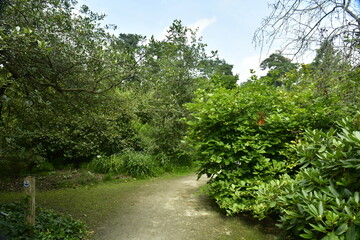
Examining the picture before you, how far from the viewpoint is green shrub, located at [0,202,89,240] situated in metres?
2.47

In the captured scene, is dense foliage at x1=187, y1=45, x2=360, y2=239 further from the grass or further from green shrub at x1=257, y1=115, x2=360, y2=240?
the grass

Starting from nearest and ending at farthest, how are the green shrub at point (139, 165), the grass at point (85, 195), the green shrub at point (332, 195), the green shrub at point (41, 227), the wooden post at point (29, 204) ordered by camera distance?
the green shrub at point (332, 195)
the green shrub at point (41, 227)
the wooden post at point (29, 204)
the grass at point (85, 195)
the green shrub at point (139, 165)

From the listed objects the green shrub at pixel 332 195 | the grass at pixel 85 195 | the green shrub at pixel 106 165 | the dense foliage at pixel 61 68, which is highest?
the dense foliage at pixel 61 68

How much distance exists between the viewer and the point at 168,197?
488 centimetres

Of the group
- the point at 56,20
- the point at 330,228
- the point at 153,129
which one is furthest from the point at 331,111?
the point at 153,129

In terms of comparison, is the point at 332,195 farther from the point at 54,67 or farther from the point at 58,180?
the point at 58,180

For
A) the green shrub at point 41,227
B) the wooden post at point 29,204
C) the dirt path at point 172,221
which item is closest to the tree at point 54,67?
the wooden post at point 29,204

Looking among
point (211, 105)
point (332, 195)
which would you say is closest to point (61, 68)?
point (211, 105)

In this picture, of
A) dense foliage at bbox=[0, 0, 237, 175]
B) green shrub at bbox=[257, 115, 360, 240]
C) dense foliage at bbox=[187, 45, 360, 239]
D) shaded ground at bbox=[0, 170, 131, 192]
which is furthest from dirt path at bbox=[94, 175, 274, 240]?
dense foliage at bbox=[0, 0, 237, 175]

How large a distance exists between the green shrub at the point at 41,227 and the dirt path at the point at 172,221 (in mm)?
338

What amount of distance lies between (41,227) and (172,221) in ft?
6.37

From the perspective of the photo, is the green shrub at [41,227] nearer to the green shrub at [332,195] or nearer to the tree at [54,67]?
the tree at [54,67]

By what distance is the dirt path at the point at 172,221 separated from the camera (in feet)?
10.4

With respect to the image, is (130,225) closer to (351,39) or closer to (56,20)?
(56,20)
